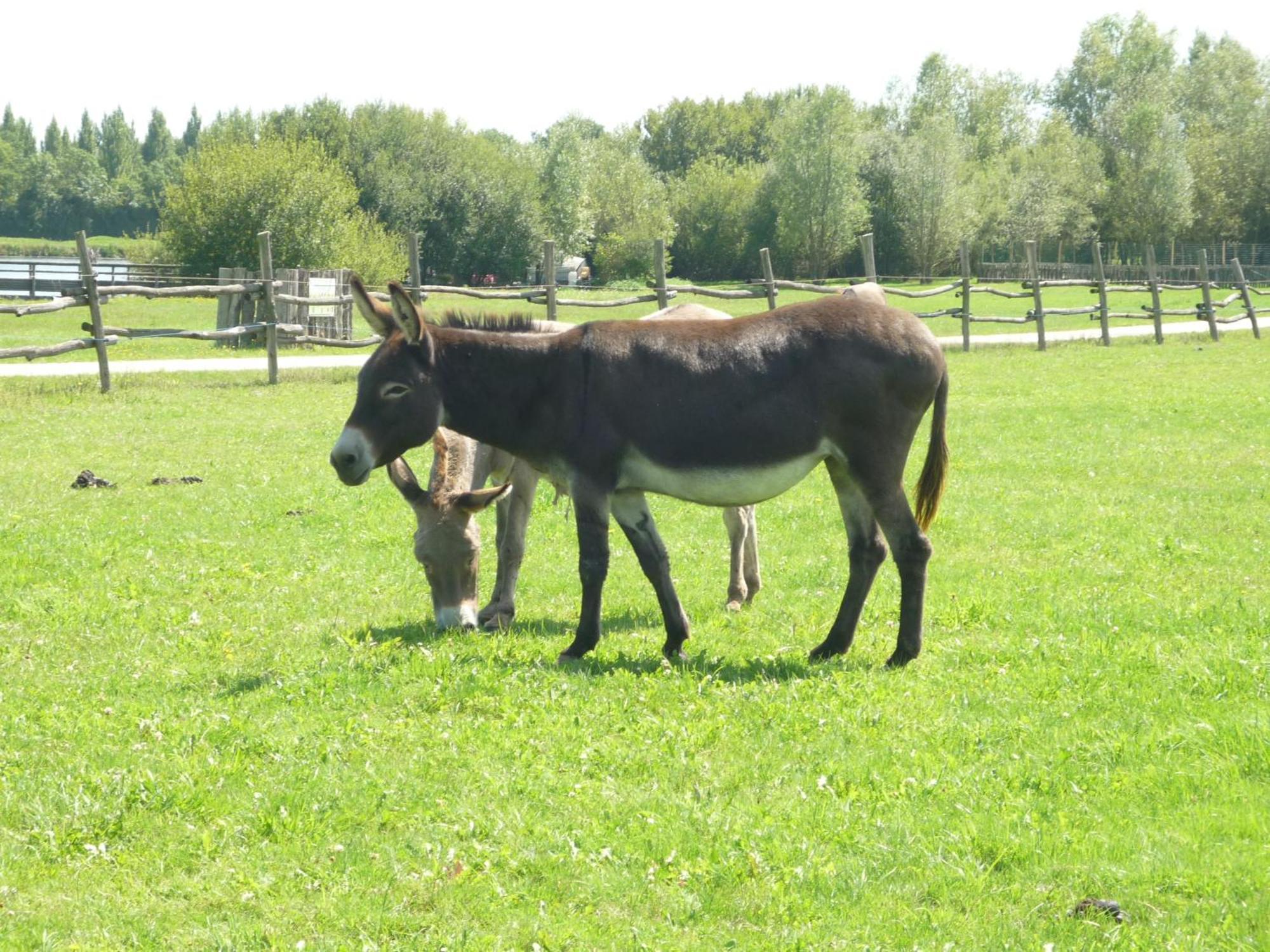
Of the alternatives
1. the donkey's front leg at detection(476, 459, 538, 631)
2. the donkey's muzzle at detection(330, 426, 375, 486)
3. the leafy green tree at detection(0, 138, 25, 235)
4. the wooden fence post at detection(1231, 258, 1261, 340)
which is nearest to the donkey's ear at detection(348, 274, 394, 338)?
the donkey's muzzle at detection(330, 426, 375, 486)

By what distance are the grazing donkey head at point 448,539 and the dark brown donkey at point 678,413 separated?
0.61 m

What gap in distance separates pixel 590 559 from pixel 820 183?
76.8m

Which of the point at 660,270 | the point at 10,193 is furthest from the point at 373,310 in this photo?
the point at 10,193

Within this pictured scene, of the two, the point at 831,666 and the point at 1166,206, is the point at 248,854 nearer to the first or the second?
the point at 831,666

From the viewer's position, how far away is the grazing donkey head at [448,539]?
755cm

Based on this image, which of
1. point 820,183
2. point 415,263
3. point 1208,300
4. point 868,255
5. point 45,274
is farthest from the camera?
point 820,183

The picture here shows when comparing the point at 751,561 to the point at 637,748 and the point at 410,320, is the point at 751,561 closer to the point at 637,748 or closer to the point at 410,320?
the point at 410,320

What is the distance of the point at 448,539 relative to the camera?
755cm

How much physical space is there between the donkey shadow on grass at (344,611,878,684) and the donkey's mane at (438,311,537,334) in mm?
1877

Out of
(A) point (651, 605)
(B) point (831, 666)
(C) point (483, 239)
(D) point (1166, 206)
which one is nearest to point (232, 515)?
(A) point (651, 605)

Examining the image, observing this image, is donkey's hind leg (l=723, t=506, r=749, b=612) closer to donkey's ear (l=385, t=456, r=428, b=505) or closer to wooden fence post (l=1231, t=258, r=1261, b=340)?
donkey's ear (l=385, t=456, r=428, b=505)

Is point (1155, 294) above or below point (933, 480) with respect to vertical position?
above

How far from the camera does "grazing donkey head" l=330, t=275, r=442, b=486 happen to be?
6902 mm

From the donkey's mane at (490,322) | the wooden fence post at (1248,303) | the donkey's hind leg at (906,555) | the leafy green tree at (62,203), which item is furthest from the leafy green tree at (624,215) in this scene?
the leafy green tree at (62,203)
